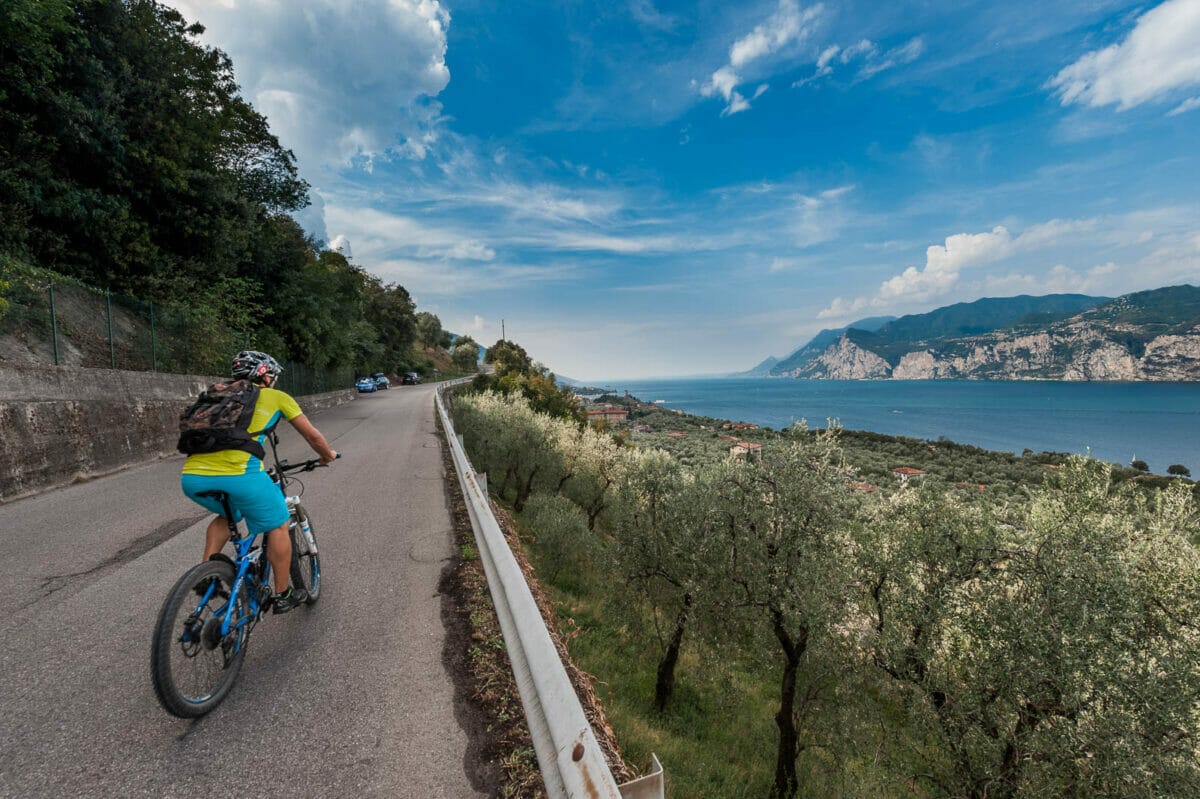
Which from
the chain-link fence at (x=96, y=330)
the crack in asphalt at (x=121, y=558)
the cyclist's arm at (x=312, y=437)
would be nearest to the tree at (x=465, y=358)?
the chain-link fence at (x=96, y=330)

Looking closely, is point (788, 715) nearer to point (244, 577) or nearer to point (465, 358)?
point (244, 577)

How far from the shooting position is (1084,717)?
21.5 ft

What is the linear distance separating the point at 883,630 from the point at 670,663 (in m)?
4.79

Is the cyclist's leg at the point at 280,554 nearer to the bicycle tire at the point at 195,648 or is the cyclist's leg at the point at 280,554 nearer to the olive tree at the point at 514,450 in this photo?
the bicycle tire at the point at 195,648

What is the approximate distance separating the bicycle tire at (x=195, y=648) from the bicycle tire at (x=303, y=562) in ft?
2.46

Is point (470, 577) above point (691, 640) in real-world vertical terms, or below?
above

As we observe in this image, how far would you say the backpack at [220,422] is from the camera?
10.4 feet

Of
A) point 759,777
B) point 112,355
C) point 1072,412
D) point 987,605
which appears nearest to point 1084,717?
point 987,605

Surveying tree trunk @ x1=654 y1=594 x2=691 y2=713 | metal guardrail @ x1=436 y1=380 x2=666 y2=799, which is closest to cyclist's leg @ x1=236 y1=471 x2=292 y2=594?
metal guardrail @ x1=436 y1=380 x2=666 y2=799

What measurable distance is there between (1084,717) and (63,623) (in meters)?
12.0

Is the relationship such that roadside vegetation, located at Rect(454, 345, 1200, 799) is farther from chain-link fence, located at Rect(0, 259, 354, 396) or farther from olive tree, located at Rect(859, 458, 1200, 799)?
chain-link fence, located at Rect(0, 259, 354, 396)

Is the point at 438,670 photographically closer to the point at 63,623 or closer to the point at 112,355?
the point at 63,623

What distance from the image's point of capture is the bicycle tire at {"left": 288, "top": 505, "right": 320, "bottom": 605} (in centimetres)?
402

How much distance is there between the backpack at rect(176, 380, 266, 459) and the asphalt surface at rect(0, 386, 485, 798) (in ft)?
5.40
